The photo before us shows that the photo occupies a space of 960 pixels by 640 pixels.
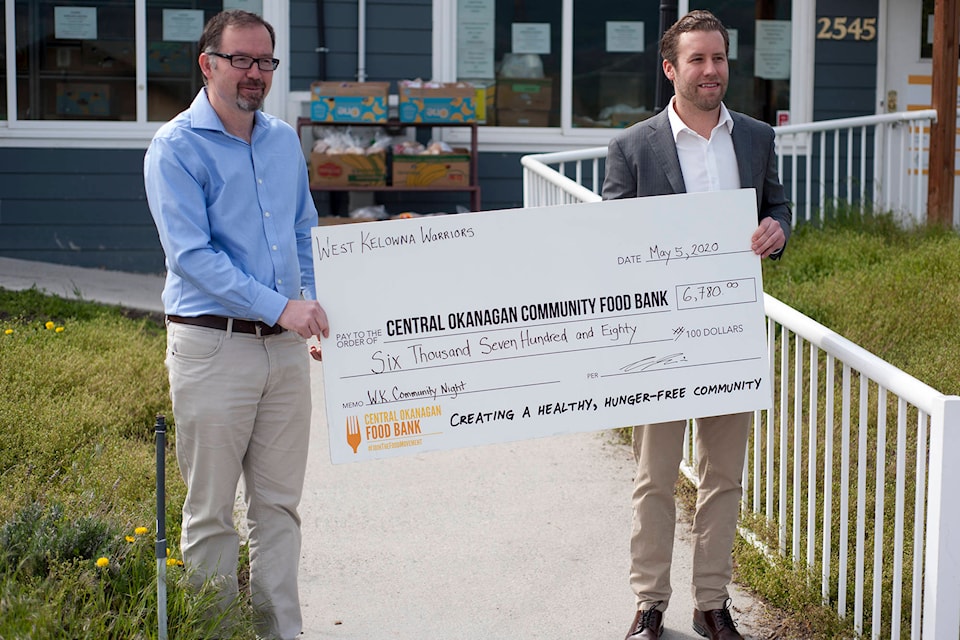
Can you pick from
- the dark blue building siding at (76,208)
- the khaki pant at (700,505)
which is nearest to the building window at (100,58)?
the dark blue building siding at (76,208)

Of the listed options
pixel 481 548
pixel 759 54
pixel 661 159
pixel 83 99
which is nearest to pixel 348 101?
pixel 83 99

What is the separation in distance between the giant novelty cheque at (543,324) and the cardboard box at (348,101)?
591 cm

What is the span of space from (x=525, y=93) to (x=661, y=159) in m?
6.63

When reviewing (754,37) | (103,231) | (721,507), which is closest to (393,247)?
(721,507)

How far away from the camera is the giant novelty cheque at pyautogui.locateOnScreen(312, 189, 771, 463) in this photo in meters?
3.46

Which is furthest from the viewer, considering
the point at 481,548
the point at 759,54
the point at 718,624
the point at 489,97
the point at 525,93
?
the point at 759,54

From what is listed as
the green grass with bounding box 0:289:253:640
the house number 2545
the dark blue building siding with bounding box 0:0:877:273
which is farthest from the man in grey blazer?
the house number 2545

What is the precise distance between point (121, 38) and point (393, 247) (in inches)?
281

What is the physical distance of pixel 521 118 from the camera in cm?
1013

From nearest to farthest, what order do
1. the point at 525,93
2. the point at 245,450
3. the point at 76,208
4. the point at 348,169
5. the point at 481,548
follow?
Answer: the point at 245,450, the point at 481,548, the point at 348,169, the point at 76,208, the point at 525,93

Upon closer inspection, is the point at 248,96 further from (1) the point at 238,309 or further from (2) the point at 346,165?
(2) the point at 346,165

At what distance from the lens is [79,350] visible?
6.51 meters

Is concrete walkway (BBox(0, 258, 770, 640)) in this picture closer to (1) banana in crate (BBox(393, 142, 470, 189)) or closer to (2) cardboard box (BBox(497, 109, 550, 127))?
(1) banana in crate (BBox(393, 142, 470, 189))

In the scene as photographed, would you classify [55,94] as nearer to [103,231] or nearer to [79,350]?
[103,231]
